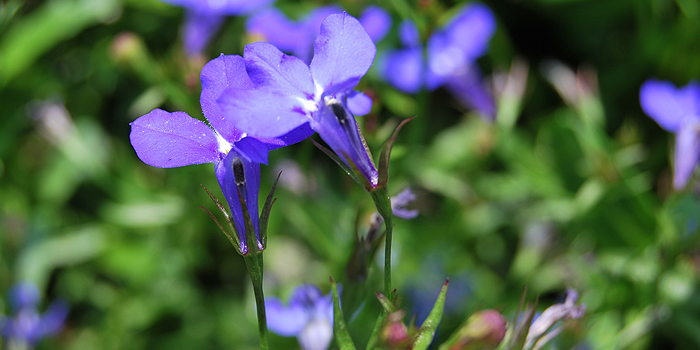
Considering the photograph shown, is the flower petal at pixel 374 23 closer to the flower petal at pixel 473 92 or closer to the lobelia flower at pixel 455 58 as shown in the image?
the lobelia flower at pixel 455 58

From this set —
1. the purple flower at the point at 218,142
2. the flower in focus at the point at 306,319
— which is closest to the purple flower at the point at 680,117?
the flower in focus at the point at 306,319

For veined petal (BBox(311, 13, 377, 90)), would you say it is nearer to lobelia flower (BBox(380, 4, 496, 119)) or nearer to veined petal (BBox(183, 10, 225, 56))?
lobelia flower (BBox(380, 4, 496, 119))

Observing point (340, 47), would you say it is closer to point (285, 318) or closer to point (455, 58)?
point (285, 318)

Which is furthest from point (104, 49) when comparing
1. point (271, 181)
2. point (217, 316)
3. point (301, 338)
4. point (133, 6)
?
point (301, 338)

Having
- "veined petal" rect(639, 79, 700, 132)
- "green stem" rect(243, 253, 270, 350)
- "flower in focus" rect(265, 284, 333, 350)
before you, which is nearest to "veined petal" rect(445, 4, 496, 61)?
"veined petal" rect(639, 79, 700, 132)

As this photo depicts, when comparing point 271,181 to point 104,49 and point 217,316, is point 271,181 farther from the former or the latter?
point 104,49

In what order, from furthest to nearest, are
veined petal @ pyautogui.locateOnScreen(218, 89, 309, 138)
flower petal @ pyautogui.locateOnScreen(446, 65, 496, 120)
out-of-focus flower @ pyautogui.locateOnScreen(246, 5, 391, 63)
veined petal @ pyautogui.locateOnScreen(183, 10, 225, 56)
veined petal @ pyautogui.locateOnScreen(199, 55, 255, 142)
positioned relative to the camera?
flower petal @ pyautogui.locateOnScreen(446, 65, 496, 120)
veined petal @ pyautogui.locateOnScreen(183, 10, 225, 56)
out-of-focus flower @ pyautogui.locateOnScreen(246, 5, 391, 63)
veined petal @ pyautogui.locateOnScreen(199, 55, 255, 142)
veined petal @ pyautogui.locateOnScreen(218, 89, 309, 138)

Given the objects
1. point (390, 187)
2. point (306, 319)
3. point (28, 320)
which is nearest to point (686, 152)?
point (390, 187)
